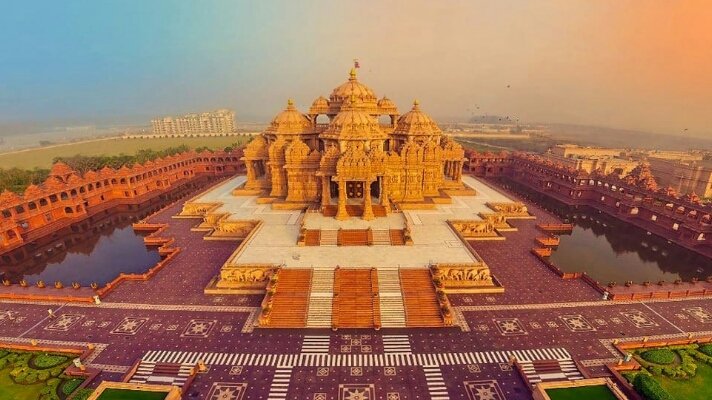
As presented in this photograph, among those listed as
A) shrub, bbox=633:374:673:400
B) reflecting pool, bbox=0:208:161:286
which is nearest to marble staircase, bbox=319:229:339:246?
reflecting pool, bbox=0:208:161:286

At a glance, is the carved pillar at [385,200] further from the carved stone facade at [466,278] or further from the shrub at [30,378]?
the shrub at [30,378]

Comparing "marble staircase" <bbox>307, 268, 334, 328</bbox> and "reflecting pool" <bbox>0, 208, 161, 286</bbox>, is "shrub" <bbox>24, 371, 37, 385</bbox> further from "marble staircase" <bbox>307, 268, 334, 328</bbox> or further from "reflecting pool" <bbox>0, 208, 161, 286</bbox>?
"marble staircase" <bbox>307, 268, 334, 328</bbox>

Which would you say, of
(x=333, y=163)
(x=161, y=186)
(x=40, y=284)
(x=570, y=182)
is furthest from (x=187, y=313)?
(x=570, y=182)

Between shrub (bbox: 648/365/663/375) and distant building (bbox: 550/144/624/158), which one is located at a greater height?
distant building (bbox: 550/144/624/158)

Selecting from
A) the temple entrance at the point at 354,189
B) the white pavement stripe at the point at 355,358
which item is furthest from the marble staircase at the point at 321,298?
the temple entrance at the point at 354,189

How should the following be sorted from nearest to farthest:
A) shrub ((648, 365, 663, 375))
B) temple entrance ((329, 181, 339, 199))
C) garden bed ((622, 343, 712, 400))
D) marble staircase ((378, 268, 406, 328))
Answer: garden bed ((622, 343, 712, 400)) < shrub ((648, 365, 663, 375)) < marble staircase ((378, 268, 406, 328)) < temple entrance ((329, 181, 339, 199))

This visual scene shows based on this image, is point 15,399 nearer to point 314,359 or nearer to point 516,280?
point 314,359
